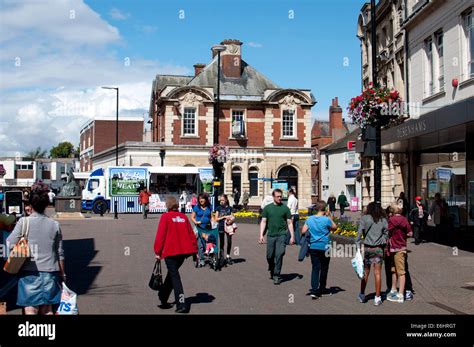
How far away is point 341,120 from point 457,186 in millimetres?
47441

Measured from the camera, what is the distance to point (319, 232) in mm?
11734

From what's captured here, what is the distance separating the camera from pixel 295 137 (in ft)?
179

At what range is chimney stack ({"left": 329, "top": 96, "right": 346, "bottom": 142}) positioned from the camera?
65.1 m

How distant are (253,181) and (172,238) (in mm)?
43361

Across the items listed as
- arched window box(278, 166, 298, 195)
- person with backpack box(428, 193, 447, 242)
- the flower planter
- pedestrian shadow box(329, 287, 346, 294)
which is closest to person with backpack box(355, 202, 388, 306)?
pedestrian shadow box(329, 287, 346, 294)

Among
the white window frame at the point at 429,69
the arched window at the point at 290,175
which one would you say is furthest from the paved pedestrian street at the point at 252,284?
the arched window at the point at 290,175

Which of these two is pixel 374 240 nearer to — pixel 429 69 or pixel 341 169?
pixel 429 69

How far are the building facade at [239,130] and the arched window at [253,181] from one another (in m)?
0.08

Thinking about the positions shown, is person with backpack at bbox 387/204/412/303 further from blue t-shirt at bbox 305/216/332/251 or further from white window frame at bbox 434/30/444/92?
white window frame at bbox 434/30/444/92

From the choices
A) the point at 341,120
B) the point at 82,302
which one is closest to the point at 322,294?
the point at 82,302

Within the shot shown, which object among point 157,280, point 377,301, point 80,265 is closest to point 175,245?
point 157,280

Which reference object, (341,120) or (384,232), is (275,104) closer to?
(341,120)

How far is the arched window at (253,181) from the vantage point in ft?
174
